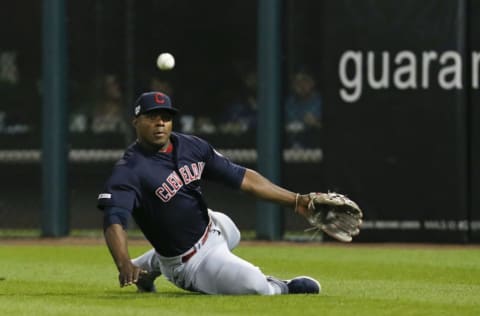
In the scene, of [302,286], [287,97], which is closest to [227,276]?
[302,286]

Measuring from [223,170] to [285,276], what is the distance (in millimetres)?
1807

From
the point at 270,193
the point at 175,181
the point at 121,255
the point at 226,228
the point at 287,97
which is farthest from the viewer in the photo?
→ the point at 287,97

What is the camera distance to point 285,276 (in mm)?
9703

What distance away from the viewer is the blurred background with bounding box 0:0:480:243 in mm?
12656

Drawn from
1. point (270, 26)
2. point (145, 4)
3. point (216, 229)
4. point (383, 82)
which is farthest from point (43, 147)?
point (216, 229)

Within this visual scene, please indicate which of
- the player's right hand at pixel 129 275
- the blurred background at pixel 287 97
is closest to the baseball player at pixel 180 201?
the player's right hand at pixel 129 275

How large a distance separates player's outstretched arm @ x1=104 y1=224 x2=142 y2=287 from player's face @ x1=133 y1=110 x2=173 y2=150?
0.65 metres

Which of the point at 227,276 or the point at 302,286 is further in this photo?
the point at 302,286

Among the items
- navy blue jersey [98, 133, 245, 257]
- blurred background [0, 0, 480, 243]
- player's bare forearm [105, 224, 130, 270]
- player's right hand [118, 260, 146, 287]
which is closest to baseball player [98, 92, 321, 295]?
navy blue jersey [98, 133, 245, 257]

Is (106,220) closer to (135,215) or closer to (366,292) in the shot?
(135,215)

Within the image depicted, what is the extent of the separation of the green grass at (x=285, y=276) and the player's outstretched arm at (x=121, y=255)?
0.17 metres

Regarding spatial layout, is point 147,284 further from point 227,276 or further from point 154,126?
point 154,126

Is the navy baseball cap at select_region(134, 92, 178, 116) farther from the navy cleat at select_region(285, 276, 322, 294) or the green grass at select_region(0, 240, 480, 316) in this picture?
the navy cleat at select_region(285, 276, 322, 294)

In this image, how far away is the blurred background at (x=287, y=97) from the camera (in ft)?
41.5
